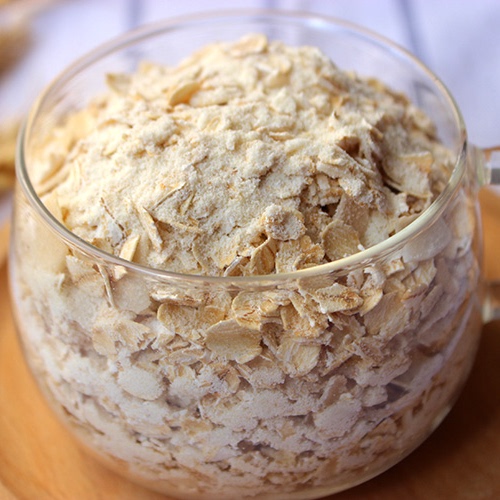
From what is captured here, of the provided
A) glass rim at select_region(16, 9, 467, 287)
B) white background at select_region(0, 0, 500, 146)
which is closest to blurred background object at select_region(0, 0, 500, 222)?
white background at select_region(0, 0, 500, 146)

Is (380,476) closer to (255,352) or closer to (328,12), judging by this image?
(255,352)

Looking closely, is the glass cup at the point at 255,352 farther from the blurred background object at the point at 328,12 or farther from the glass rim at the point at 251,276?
the blurred background object at the point at 328,12

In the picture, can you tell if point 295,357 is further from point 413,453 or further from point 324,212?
point 413,453

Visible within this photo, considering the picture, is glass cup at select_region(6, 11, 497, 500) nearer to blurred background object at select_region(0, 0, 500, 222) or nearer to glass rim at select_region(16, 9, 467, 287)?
glass rim at select_region(16, 9, 467, 287)

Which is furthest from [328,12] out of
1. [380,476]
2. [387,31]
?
[380,476]

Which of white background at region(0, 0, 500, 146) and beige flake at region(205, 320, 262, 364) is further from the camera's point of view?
white background at region(0, 0, 500, 146)
